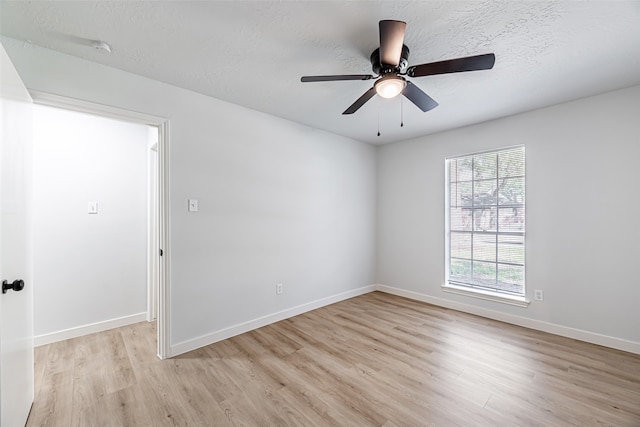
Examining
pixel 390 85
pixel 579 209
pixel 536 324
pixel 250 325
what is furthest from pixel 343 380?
pixel 579 209

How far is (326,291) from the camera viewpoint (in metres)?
3.95

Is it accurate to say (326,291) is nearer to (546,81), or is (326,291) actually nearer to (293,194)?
(293,194)

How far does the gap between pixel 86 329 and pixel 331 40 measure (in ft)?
12.5

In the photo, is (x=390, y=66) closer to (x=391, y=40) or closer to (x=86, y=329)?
(x=391, y=40)

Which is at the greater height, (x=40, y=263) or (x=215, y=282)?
(x=40, y=263)

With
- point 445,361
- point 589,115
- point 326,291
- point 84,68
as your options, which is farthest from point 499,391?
point 84,68

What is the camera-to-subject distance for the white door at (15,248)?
4.24 ft

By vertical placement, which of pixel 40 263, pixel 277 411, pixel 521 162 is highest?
pixel 521 162

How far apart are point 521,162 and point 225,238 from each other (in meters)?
3.69

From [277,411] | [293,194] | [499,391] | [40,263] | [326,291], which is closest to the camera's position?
[277,411]

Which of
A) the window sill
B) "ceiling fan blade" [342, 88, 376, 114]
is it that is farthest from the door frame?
the window sill

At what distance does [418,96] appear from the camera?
2074mm

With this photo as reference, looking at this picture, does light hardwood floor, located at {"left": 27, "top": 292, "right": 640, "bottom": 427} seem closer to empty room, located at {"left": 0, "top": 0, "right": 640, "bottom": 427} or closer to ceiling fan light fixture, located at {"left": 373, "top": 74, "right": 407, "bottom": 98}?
empty room, located at {"left": 0, "top": 0, "right": 640, "bottom": 427}

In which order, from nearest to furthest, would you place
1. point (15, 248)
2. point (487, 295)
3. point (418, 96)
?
point (15, 248), point (418, 96), point (487, 295)
